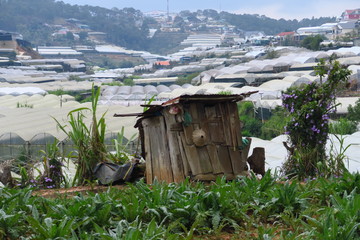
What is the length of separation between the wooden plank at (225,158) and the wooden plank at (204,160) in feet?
0.51

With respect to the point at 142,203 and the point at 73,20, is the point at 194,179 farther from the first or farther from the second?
the point at 73,20

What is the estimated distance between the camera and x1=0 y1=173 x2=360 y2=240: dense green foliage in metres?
3.68

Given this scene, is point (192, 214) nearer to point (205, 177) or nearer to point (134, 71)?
point (205, 177)

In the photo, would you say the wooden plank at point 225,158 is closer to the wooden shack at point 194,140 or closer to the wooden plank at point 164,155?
the wooden shack at point 194,140

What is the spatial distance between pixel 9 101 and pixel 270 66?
96.7 ft

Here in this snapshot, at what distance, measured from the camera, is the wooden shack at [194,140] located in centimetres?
678

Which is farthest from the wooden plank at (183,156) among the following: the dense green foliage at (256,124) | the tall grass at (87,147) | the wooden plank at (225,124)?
the dense green foliage at (256,124)

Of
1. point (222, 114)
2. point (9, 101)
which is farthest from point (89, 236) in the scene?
point (9, 101)

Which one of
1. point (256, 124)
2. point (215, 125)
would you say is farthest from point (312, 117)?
point (256, 124)

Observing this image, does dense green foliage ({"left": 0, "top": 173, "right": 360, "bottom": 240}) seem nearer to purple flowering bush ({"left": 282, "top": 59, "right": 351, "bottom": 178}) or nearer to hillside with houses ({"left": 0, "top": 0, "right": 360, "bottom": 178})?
purple flowering bush ({"left": 282, "top": 59, "right": 351, "bottom": 178})

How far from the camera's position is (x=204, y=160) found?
6.82 metres

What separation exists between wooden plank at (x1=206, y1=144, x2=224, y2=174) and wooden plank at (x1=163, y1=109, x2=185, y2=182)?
1.06ft

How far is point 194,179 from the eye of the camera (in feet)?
22.0

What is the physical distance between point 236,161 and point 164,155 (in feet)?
2.58
